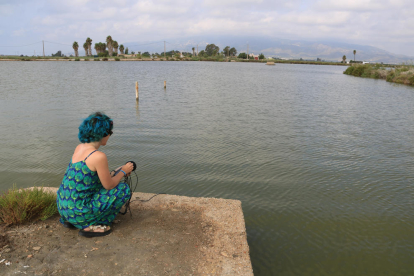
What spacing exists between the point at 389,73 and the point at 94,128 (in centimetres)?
4457

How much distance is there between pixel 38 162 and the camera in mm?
7895

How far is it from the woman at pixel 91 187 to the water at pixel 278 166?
2187 millimetres

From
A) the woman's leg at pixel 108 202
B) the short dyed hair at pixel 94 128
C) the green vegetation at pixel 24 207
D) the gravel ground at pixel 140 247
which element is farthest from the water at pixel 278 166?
the short dyed hair at pixel 94 128

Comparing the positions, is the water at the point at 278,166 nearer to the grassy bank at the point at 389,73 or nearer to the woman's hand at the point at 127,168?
the woman's hand at the point at 127,168

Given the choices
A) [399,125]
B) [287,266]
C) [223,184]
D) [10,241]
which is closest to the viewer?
[10,241]

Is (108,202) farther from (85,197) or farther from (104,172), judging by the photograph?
(104,172)

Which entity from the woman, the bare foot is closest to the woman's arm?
the woman

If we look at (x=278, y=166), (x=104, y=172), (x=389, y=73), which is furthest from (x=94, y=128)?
(x=389, y=73)

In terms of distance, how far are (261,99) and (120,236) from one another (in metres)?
17.9

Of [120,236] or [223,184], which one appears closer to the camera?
[120,236]

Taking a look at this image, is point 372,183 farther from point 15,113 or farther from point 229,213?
point 15,113

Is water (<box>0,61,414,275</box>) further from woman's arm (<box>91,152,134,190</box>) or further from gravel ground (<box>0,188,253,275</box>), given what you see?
woman's arm (<box>91,152,134,190</box>)

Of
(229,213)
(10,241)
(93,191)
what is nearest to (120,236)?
(93,191)

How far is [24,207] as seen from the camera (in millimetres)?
3842
